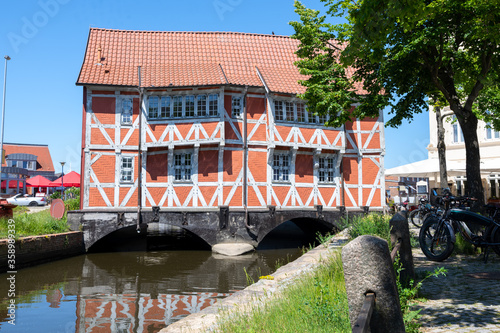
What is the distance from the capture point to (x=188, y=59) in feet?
65.0

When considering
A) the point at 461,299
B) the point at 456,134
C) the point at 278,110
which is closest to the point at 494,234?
the point at 461,299

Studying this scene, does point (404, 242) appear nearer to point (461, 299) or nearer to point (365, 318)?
point (461, 299)

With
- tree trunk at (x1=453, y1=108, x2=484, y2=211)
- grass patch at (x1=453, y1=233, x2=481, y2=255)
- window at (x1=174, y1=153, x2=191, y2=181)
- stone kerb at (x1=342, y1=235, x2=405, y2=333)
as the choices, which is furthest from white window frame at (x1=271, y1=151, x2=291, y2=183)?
stone kerb at (x1=342, y1=235, x2=405, y2=333)

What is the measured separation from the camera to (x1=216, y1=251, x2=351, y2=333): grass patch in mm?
3463

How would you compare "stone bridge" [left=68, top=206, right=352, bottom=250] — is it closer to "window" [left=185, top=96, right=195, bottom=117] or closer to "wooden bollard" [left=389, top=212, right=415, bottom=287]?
"window" [left=185, top=96, right=195, bottom=117]

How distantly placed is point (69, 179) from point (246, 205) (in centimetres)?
1404

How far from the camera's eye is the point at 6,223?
13766mm

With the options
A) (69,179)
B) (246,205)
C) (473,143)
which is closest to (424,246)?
(473,143)

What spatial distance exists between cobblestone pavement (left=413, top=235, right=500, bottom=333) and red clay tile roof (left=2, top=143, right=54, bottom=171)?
5939 centimetres

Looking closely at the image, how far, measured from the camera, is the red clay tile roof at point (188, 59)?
17.9 meters

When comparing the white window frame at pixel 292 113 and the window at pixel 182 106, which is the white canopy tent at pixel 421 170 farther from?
the window at pixel 182 106

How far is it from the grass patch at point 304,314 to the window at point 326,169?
13960 mm

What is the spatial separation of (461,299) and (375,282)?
280 centimetres

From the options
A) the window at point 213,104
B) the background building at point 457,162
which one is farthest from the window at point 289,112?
the background building at point 457,162
